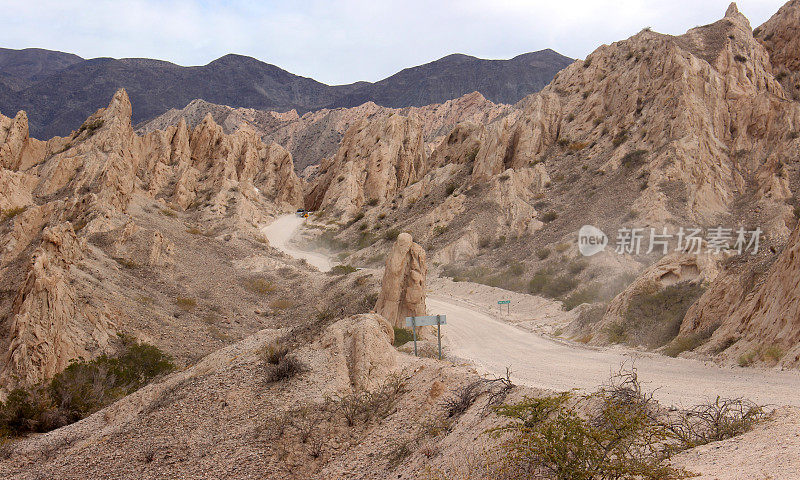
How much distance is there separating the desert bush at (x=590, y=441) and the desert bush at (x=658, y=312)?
11353 millimetres

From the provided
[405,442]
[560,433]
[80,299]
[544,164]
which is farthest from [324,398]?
[544,164]

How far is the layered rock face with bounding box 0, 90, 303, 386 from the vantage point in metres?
18.1

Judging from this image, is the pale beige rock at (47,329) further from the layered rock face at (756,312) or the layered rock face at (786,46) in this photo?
the layered rock face at (786,46)

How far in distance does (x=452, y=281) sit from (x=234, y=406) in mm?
27709

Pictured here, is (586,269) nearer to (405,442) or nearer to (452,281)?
(452,281)

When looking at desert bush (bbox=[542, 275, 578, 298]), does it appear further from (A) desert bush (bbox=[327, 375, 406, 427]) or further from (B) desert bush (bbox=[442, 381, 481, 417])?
(B) desert bush (bbox=[442, 381, 481, 417])

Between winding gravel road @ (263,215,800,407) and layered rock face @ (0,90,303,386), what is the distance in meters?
13.2

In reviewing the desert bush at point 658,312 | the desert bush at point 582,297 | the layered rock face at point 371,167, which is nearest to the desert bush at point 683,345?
the desert bush at point 658,312

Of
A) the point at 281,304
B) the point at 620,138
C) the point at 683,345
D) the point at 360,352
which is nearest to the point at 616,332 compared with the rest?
the point at 683,345

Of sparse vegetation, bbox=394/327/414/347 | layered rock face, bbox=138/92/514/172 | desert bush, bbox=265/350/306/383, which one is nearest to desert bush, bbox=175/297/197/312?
sparse vegetation, bbox=394/327/414/347

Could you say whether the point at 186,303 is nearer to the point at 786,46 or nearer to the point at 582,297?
the point at 582,297

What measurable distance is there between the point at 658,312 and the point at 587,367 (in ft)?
19.0

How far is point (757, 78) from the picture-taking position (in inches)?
1775

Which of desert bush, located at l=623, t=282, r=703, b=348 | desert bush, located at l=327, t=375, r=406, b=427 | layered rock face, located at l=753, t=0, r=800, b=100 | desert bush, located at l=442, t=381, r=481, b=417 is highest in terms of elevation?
layered rock face, located at l=753, t=0, r=800, b=100
